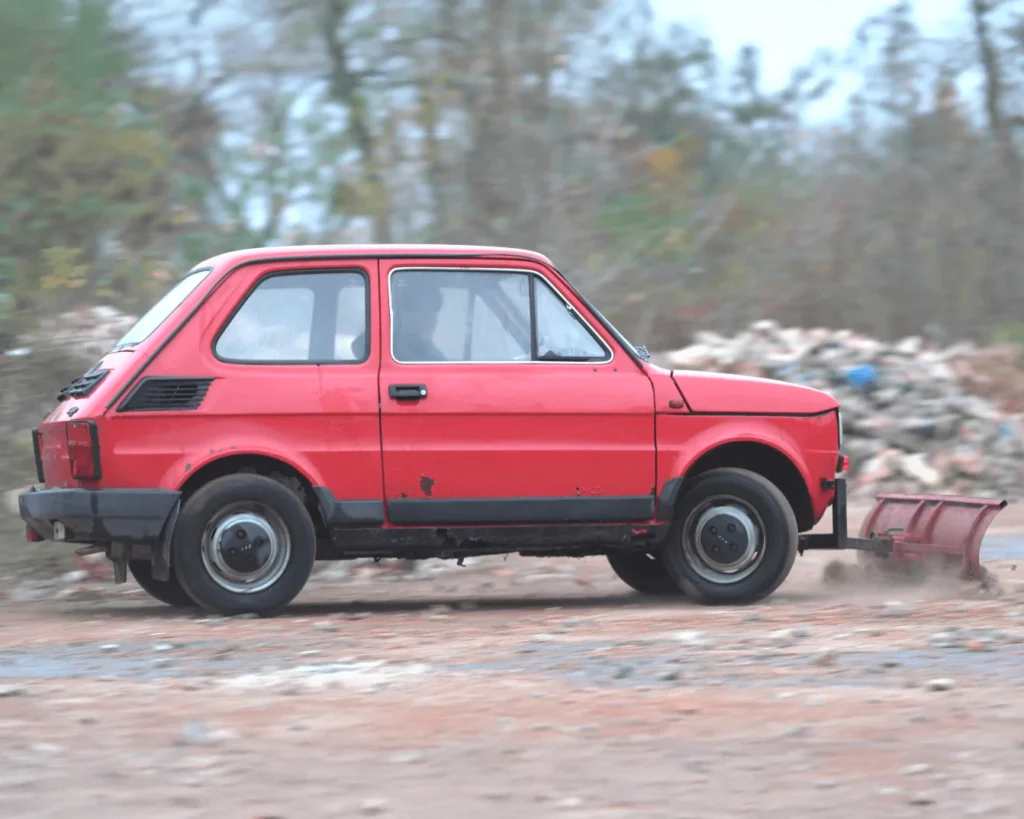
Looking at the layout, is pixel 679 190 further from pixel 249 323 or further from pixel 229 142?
pixel 249 323

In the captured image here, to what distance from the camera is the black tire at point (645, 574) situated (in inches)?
378

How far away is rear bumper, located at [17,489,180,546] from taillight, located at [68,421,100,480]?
3.7 inches

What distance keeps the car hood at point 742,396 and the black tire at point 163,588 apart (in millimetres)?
3035

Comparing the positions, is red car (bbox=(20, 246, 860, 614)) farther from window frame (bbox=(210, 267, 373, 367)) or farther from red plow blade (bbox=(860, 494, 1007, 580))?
red plow blade (bbox=(860, 494, 1007, 580))

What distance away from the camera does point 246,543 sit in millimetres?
8047

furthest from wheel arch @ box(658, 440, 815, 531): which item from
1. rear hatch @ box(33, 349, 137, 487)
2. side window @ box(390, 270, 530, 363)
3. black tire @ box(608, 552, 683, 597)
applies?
rear hatch @ box(33, 349, 137, 487)

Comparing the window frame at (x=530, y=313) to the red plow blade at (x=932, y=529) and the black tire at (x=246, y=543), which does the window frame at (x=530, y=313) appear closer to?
the black tire at (x=246, y=543)

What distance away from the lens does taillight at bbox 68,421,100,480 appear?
7793 mm

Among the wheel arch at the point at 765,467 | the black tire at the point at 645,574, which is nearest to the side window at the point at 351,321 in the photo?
the wheel arch at the point at 765,467

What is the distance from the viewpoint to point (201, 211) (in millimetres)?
18781

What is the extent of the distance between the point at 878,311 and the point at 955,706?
20.4 m

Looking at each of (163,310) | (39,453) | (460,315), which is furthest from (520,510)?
(39,453)

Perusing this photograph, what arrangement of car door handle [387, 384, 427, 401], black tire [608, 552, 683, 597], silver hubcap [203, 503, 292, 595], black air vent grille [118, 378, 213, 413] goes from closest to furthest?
black air vent grille [118, 378, 213, 413], silver hubcap [203, 503, 292, 595], car door handle [387, 384, 427, 401], black tire [608, 552, 683, 597]

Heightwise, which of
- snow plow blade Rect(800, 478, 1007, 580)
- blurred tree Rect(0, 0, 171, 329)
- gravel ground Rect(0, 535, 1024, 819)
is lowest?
gravel ground Rect(0, 535, 1024, 819)
